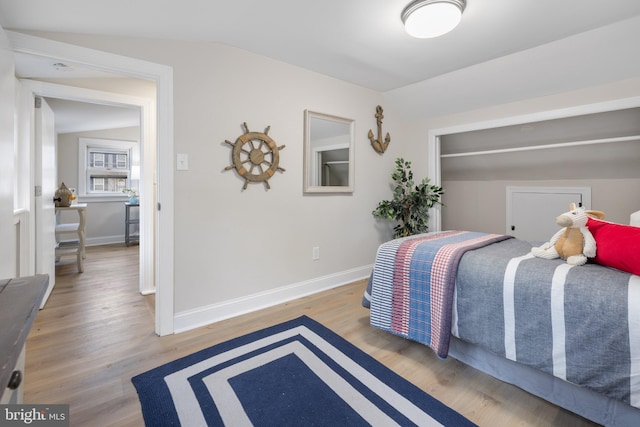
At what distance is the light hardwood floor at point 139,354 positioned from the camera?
145 centimetres

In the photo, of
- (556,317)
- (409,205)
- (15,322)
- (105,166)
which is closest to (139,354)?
Result: (15,322)

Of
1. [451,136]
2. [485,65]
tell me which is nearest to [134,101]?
[485,65]

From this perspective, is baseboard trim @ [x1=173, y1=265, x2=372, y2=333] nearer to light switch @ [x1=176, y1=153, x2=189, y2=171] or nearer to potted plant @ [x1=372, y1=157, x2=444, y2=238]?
potted plant @ [x1=372, y1=157, x2=444, y2=238]

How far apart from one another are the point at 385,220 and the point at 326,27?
87.5 inches

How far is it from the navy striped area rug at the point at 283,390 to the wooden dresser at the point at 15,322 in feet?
2.84

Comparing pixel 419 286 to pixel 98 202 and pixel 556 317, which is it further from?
pixel 98 202

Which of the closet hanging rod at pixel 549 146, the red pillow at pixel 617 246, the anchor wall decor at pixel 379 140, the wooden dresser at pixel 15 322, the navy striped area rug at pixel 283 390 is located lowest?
the navy striped area rug at pixel 283 390

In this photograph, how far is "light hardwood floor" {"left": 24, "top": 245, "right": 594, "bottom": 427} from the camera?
1.45 meters

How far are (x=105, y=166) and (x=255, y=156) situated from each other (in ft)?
15.3

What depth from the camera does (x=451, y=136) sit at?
3746mm

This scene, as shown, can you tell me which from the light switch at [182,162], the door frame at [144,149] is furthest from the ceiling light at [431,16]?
the door frame at [144,149]

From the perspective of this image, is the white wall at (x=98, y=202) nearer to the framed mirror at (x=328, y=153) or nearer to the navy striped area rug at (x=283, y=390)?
the framed mirror at (x=328, y=153)

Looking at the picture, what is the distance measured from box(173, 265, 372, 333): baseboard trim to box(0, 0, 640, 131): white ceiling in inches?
73.9

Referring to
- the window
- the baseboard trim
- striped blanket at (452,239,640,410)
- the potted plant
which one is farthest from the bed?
the window
